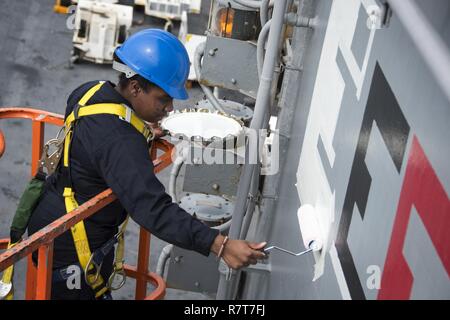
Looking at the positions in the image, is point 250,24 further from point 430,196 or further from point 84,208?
point 430,196

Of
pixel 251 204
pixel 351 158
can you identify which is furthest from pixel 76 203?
pixel 351 158

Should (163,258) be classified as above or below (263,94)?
below

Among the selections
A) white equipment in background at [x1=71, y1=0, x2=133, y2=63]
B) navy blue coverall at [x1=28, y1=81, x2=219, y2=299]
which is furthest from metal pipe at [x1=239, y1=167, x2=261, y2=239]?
white equipment in background at [x1=71, y1=0, x2=133, y2=63]

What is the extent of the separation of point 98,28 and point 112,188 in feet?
26.0

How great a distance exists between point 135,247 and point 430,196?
5.78 meters

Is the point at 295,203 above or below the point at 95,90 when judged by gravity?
below

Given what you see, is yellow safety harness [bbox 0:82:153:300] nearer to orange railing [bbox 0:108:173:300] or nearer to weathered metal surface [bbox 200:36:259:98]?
orange railing [bbox 0:108:173:300]

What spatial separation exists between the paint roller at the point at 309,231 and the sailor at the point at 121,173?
0.64 ft

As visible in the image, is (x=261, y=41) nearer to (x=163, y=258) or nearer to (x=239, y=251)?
(x=239, y=251)

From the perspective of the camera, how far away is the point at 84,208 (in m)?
3.60

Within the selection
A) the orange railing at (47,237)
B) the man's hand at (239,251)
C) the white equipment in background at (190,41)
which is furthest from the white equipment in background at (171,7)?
the man's hand at (239,251)

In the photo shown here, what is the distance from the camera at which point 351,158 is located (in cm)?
329

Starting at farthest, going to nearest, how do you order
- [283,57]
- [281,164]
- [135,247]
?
[135,247] → [283,57] → [281,164]

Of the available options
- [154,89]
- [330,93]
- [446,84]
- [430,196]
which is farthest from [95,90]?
[446,84]
